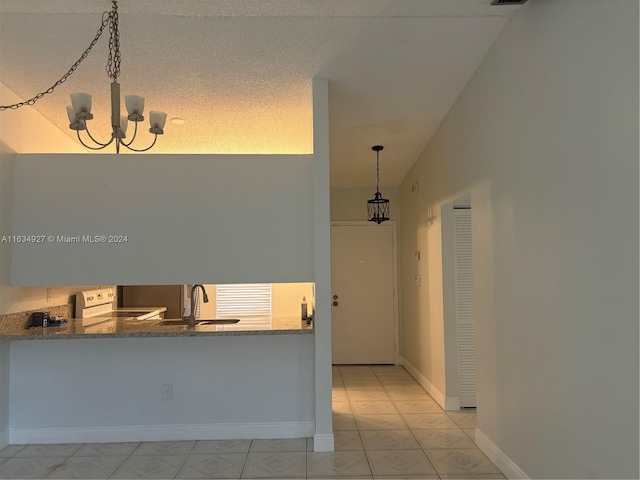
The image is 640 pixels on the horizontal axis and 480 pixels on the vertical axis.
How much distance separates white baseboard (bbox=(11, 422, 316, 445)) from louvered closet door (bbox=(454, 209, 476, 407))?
1.66 metres

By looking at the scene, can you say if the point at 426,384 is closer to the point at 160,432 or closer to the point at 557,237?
the point at 160,432

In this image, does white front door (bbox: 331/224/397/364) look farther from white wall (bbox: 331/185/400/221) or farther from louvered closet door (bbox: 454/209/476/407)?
→ louvered closet door (bbox: 454/209/476/407)

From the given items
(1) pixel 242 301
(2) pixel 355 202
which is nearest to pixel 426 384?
(1) pixel 242 301

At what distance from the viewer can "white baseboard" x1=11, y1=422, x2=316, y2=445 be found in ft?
11.3

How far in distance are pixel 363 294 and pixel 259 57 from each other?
411 centimetres

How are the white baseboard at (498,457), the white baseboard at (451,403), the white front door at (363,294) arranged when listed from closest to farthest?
the white baseboard at (498,457)
the white baseboard at (451,403)
the white front door at (363,294)

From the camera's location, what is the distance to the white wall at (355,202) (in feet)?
21.6

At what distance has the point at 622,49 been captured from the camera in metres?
1.77

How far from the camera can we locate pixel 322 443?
3291mm

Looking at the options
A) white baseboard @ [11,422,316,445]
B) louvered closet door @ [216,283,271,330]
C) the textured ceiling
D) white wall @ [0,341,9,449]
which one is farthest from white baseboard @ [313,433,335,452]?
louvered closet door @ [216,283,271,330]

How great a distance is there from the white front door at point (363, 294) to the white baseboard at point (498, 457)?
10.1 feet

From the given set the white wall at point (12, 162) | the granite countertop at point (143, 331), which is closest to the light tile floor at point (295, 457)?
the granite countertop at point (143, 331)

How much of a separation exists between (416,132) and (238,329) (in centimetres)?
262

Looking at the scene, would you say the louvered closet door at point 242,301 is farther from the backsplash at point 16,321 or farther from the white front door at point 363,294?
the backsplash at point 16,321
